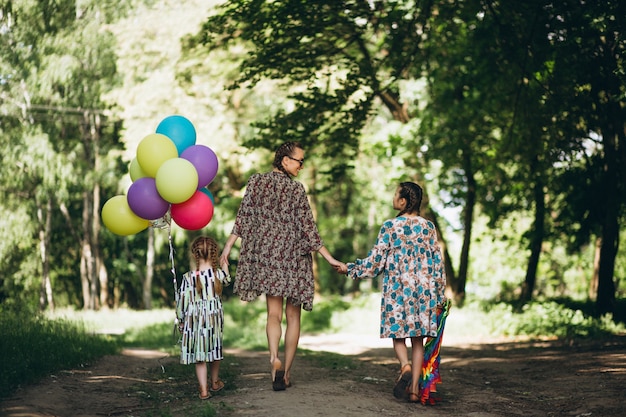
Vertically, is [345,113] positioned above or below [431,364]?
above

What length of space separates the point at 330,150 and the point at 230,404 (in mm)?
9483

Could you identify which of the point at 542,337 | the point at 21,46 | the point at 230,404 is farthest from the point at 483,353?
the point at 21,46

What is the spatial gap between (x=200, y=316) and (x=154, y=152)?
172cm

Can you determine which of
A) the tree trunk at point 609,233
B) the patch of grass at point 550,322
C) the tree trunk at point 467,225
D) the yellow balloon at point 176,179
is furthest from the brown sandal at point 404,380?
the tree trunk at point 467,225

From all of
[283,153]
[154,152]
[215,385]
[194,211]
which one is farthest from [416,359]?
[154,152]

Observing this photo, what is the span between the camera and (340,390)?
299 inches

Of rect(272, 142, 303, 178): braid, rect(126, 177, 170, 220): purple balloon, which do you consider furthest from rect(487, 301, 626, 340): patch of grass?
rect(126, 177, 170, 220): purple balloon

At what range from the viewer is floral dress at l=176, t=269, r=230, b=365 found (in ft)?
24.2

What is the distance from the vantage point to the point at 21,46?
21.9 m

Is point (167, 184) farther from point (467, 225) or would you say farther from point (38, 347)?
point (467, 225)

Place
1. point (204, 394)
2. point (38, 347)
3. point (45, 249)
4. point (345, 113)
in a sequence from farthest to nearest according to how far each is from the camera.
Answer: point (45, 249)
point (345, 113)
point (38, 347)
point (204, 394)

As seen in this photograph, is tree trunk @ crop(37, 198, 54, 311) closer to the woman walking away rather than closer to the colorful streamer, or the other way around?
the woman walking away

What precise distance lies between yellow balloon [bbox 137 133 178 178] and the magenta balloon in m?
0.19

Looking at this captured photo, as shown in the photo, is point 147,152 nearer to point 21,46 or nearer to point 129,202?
point 129,202
